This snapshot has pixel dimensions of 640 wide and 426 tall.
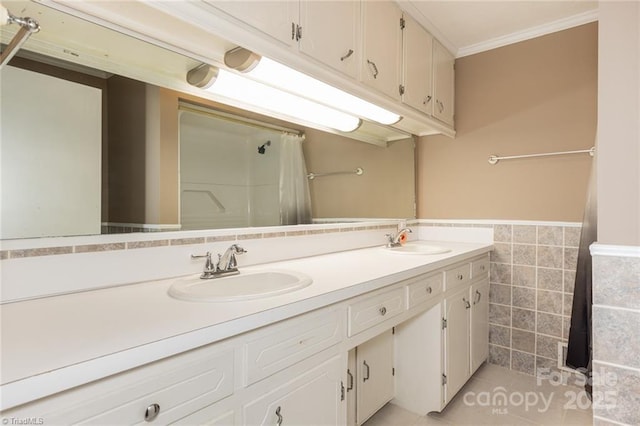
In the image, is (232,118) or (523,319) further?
(523,319)

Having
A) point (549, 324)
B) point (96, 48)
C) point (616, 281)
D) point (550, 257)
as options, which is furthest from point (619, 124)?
point (96, 48)

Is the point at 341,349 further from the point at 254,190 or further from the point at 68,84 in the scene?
the point at 68,84

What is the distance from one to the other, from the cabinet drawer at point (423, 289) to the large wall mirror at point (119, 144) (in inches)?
27.5

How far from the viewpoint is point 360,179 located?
2270 mm

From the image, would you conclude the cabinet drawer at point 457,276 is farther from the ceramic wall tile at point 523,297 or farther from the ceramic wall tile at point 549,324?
the ceramic wall tile at point 549,324

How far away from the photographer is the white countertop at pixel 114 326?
575 mm

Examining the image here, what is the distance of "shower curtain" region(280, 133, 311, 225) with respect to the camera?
5.87ft

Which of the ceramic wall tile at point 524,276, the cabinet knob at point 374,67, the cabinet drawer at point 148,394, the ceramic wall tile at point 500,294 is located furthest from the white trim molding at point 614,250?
the cabinet drawer at point 148,394

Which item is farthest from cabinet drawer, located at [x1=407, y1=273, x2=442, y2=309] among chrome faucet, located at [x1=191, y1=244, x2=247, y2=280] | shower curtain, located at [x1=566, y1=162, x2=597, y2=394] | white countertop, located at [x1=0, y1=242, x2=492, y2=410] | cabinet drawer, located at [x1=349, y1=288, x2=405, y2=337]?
shower curtain, located at [x1=566, y1=162, x2=597, y2=394]

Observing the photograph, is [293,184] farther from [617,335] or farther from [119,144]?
[617,335]

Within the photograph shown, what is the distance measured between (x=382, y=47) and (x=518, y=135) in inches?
48.2

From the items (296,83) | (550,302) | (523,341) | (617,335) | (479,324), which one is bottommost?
(523,341)

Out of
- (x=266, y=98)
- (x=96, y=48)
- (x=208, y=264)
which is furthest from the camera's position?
(x=266, y=98)

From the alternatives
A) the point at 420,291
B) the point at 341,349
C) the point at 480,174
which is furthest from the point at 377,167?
the point at 341,349
